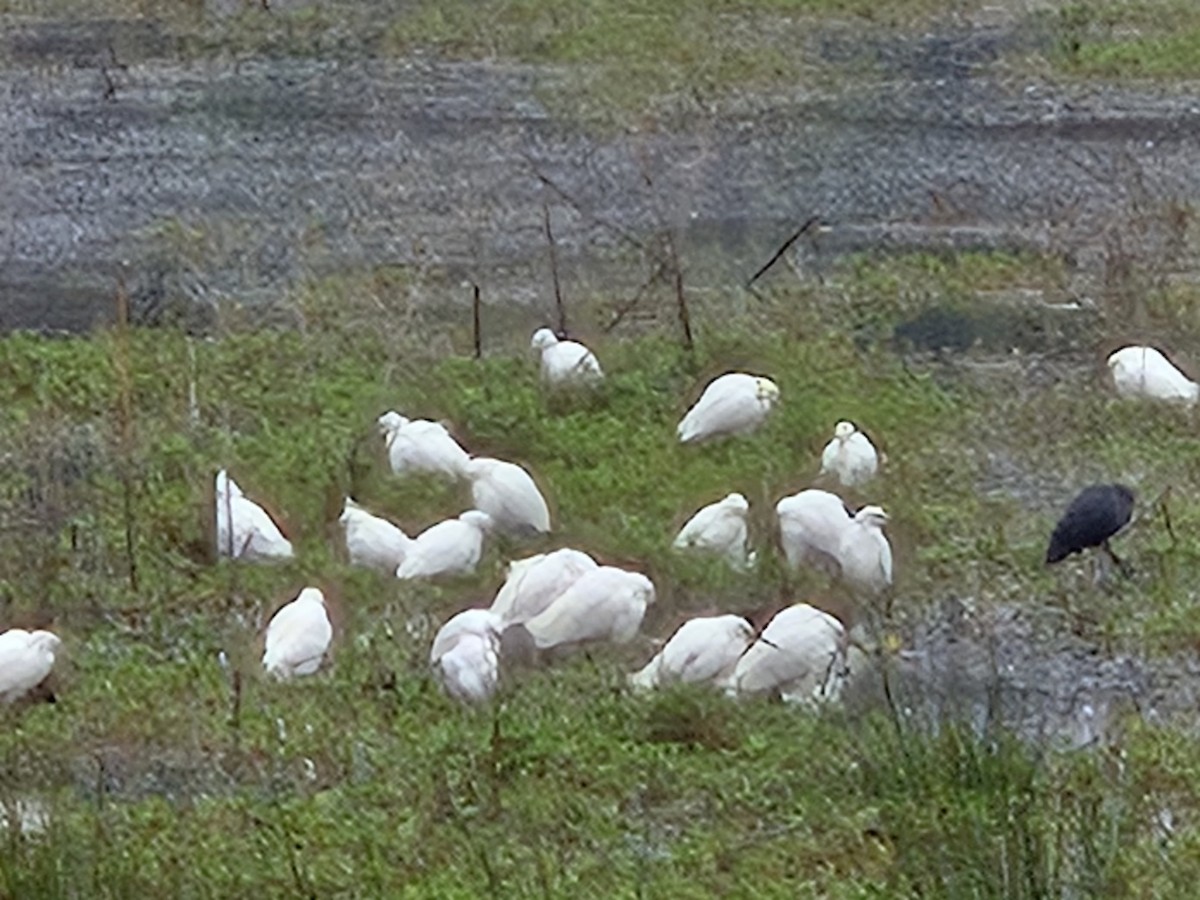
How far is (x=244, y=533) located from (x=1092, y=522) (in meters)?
2.02

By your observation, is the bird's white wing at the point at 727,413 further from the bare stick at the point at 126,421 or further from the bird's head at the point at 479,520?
the bare stick at the point at 126,421

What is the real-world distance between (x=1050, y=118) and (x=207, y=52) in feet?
14.4

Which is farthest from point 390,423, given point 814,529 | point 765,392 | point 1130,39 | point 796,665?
point 1130,39

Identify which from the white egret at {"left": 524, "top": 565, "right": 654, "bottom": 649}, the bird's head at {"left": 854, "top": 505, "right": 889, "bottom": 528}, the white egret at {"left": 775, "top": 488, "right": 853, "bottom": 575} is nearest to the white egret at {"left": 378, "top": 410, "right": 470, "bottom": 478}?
the white egret at {"left": 775, "top": 488, "right": 853, "bottom": 575}

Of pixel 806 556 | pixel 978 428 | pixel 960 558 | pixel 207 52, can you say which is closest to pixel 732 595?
pixel 806 556

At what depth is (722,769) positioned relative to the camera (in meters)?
5.92

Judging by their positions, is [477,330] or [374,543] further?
[477,330]

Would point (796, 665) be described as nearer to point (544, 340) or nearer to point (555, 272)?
point (544, 340)

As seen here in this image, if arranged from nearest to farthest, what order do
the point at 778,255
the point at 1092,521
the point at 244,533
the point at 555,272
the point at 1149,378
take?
the point at 1092,521 < the point at 244,533 < the point at 1149,378 < the point at 555,272 < the point at 778,255

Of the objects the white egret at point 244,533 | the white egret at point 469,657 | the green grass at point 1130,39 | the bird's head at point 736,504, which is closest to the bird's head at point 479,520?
the white egret at point 244,533

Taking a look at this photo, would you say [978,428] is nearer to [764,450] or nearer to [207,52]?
[764,450]

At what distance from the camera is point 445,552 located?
7230 mm

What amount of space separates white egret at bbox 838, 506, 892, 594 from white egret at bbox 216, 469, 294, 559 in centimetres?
140

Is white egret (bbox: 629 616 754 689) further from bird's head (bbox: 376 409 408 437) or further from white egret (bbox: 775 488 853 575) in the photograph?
bird's head (bbox: 376 409 408 437)
